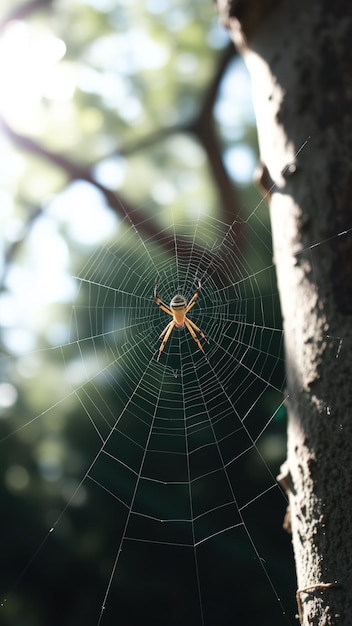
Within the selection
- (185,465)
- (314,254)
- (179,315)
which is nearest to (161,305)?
(179,315)

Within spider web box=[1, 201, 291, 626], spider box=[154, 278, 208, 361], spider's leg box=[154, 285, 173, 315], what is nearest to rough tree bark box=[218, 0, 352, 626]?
spider box=[154, 278, 208, 361]

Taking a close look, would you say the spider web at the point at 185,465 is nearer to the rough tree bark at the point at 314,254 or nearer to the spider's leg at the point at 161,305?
the spider's leg at the point at 161,305

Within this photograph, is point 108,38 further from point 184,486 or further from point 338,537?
point 338,537

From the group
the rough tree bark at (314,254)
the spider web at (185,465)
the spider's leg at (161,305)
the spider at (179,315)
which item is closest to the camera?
the rough tree bark at (314,254)

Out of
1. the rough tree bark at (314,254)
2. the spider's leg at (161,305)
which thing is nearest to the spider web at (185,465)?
the spider's leg at (161,305)

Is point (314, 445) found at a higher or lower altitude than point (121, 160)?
lower

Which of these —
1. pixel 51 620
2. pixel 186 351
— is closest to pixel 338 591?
pixel 186 351

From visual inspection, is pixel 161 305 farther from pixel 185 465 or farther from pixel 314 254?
pixel 314 254

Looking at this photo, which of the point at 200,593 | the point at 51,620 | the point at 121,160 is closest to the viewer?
the point at 200,593

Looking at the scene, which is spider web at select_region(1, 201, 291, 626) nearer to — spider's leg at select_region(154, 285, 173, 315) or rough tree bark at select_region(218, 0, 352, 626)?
spider's leg at select_region(154, 285, 173, 315)
